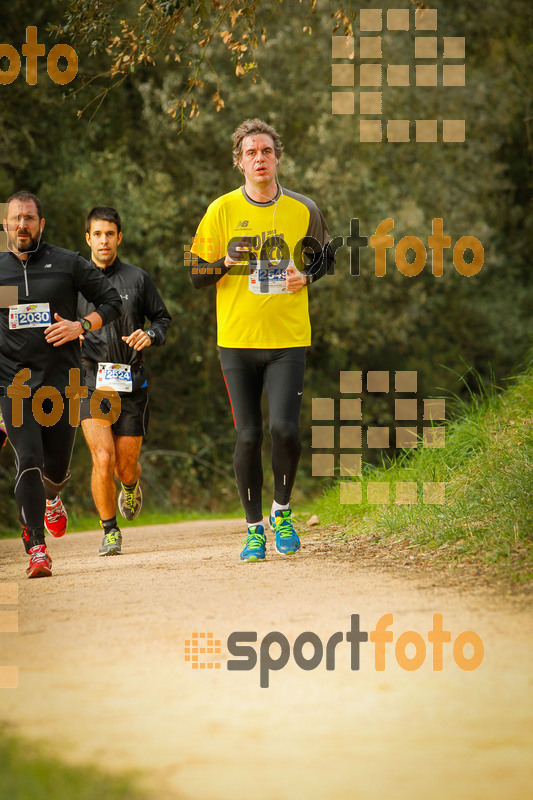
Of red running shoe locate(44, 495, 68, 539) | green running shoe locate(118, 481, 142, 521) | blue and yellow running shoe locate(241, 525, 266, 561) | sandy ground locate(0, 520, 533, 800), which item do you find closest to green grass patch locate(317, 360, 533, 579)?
sandy ground locate(0, 520, 533, 800)

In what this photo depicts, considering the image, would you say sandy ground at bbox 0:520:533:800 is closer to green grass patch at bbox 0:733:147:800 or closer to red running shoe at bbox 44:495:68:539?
green grass patch at bbox 0:733:147:800

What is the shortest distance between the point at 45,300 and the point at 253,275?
4.04ft

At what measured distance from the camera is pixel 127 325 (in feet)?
24.2

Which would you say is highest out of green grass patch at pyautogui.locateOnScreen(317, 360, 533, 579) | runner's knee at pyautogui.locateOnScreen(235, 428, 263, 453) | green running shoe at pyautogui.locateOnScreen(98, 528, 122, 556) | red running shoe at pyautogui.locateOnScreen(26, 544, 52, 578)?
runner's knee at pyautogui.locateOnScreen(235, 428, 263, 453)

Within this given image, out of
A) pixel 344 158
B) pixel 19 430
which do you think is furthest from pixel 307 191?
pixel 19 430

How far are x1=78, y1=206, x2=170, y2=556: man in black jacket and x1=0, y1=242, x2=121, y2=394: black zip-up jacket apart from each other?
79cm

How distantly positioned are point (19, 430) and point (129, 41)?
322 centimetres

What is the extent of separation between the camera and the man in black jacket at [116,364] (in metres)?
7.23

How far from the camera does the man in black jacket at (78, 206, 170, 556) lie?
7.23 m

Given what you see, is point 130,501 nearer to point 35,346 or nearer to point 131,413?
point 131,413

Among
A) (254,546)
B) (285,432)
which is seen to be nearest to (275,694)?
(254,546)

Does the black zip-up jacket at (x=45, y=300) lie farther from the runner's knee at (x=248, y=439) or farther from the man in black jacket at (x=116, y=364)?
the runner's knee at (x=248, y=439)

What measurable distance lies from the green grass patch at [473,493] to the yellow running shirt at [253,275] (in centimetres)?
145

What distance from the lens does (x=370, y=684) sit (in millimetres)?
3484
